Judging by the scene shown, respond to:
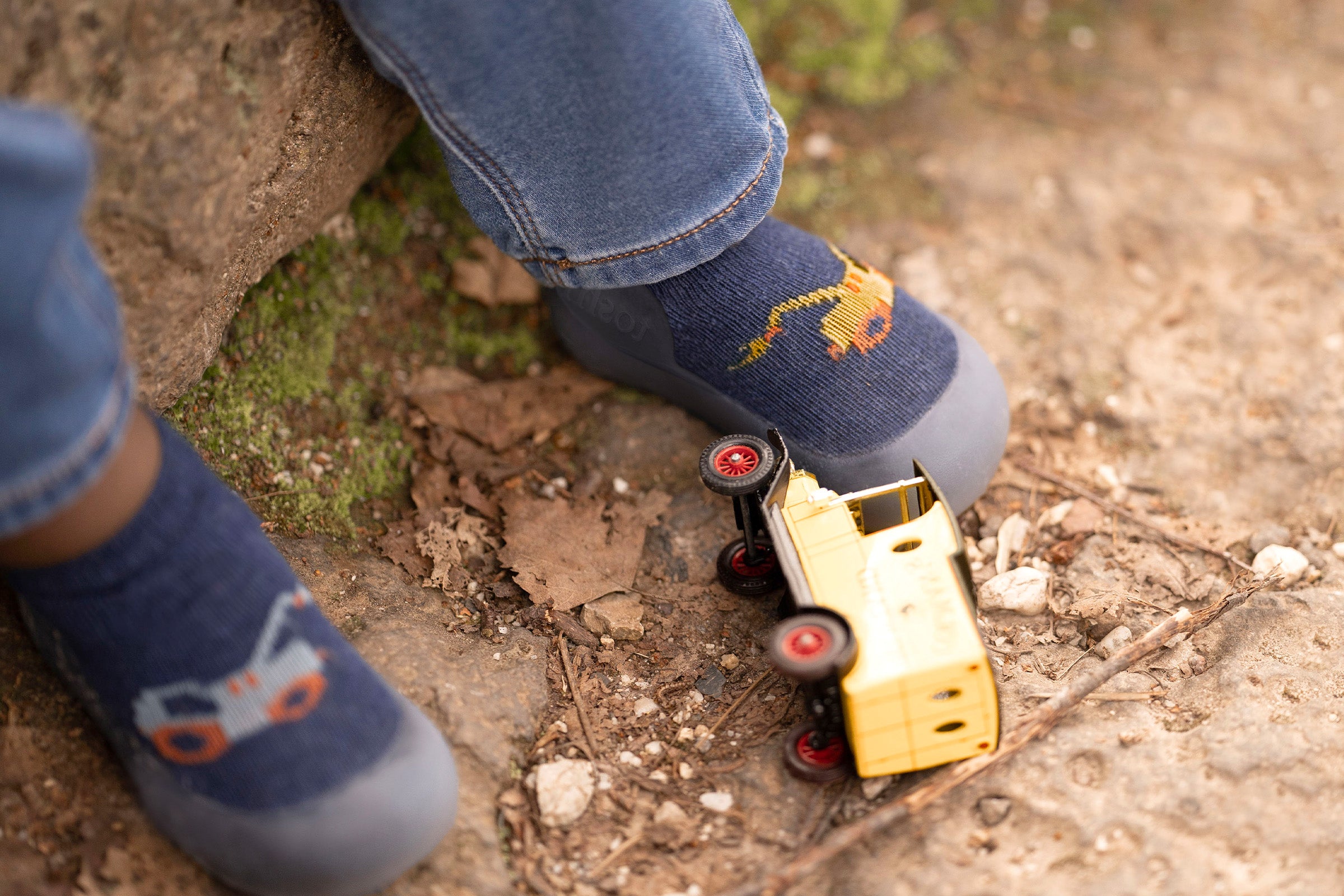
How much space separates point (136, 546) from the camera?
1.31m

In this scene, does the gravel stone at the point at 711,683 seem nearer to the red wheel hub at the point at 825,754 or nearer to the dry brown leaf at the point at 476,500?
the red wheel hub at the point at 825,754

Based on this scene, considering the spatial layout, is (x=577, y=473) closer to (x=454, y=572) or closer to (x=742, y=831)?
(x=454, y=572)

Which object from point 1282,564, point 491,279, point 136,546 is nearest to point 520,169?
point 491,279

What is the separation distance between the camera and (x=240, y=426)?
1.88 metres

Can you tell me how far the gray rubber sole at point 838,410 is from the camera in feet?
5.80

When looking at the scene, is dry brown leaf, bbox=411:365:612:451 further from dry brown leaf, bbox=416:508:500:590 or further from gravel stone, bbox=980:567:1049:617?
gravel stone, bbox=980:567:1049:617

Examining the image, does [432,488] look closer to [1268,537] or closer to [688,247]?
[688,247]

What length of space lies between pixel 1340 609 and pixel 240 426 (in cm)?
197

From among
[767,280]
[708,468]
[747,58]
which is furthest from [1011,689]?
[747,58]

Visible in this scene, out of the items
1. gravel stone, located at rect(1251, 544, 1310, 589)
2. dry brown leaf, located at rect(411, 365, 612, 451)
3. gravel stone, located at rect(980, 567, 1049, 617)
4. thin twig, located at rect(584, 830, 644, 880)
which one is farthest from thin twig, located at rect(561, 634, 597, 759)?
gravel stone, located at rect(1251, 544, 1310, 589)

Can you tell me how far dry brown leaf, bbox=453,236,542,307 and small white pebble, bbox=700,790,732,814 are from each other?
1220 mm

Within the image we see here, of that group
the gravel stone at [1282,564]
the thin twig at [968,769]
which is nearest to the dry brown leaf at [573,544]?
the thin twig at [968,769]

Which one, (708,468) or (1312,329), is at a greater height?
(708,468)

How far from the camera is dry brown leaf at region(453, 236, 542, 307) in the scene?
2291 millimetres
